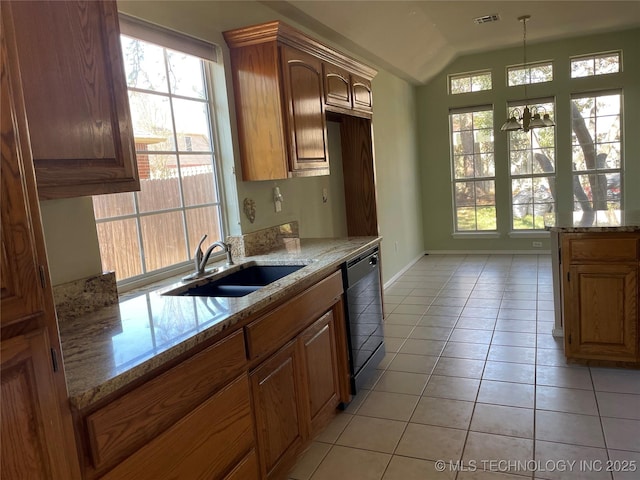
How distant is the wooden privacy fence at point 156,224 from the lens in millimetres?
2264

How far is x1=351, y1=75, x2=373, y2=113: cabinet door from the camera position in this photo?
3729 millimetres

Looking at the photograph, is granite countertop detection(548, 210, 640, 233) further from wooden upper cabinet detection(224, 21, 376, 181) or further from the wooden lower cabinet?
wooden upper cabinet detection(224, 21, 376, 181)

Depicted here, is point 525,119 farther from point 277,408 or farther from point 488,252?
point 277,408

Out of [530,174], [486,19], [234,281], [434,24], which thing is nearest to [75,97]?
[234,281]

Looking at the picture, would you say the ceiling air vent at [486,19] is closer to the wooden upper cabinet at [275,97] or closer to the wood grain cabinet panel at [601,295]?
the wooden upper cabinet at [275,97]

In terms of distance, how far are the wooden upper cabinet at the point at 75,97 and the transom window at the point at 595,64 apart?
628 centimetres

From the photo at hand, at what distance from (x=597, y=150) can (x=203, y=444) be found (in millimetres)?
6459

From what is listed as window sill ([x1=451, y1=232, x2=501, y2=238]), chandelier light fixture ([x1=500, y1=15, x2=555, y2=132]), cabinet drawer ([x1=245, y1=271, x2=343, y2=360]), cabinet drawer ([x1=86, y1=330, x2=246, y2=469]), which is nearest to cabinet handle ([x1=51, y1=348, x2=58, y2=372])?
cabinet drawer ([x1=86, y1=330, x2=246, y2=469])

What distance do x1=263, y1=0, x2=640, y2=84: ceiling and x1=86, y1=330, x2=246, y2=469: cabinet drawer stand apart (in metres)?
2.52

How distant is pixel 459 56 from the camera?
6.73 m

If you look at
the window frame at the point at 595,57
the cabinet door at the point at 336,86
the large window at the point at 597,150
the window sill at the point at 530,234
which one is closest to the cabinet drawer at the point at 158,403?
the cabinet door at the point at 336,86

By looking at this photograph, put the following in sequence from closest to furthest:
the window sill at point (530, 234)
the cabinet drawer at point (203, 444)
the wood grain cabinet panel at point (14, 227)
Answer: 1. the wood grain cabinet panel at point (14, 227)
2. the cabinet drawer at point (203, 444)
3. the window sill at point (530, 234)

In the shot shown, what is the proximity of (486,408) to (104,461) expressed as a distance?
6.91 ft

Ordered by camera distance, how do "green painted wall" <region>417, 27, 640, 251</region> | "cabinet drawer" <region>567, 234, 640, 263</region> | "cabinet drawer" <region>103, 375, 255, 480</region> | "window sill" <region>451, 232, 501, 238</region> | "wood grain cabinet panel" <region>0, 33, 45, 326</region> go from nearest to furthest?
"wood grain cabinet panel" <region>0, 33, 45, 326</region> < "cabinet drawer" <region>103, 375, 255, 480</region> < "cabinet drawer" <region>567, 234, 640, 263</region> < "green painted wall" <region>417, 27, 640, 251</region> < "window sill" <region>451, 232, 501, 238</region>
